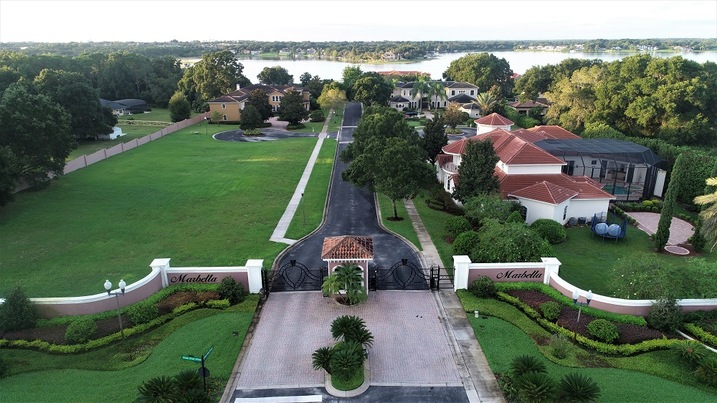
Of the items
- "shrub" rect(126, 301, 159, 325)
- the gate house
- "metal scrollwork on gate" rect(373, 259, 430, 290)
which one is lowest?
"metal scrollwork on gate" rect(373, 259, 430, 290)

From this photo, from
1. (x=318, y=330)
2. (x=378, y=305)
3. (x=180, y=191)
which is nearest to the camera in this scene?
(x=318, y=330)

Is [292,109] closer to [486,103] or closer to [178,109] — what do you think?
[178,109]

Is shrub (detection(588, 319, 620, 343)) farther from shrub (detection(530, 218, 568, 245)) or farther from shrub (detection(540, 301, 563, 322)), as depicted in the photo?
shrub (detection(530, 218, 568, 245))

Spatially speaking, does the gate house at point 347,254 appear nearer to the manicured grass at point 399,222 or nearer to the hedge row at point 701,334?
the manicured grass at point 399,222

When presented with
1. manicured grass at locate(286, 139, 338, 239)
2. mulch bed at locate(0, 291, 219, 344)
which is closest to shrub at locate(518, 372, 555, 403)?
mulch bed at locate(0, 291, 219, 344)

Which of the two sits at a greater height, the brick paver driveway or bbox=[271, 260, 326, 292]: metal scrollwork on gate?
the brick paver driveway

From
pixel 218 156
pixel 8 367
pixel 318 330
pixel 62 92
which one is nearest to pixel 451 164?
pixel 318 330

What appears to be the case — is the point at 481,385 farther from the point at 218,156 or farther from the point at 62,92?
the point at 62,92
